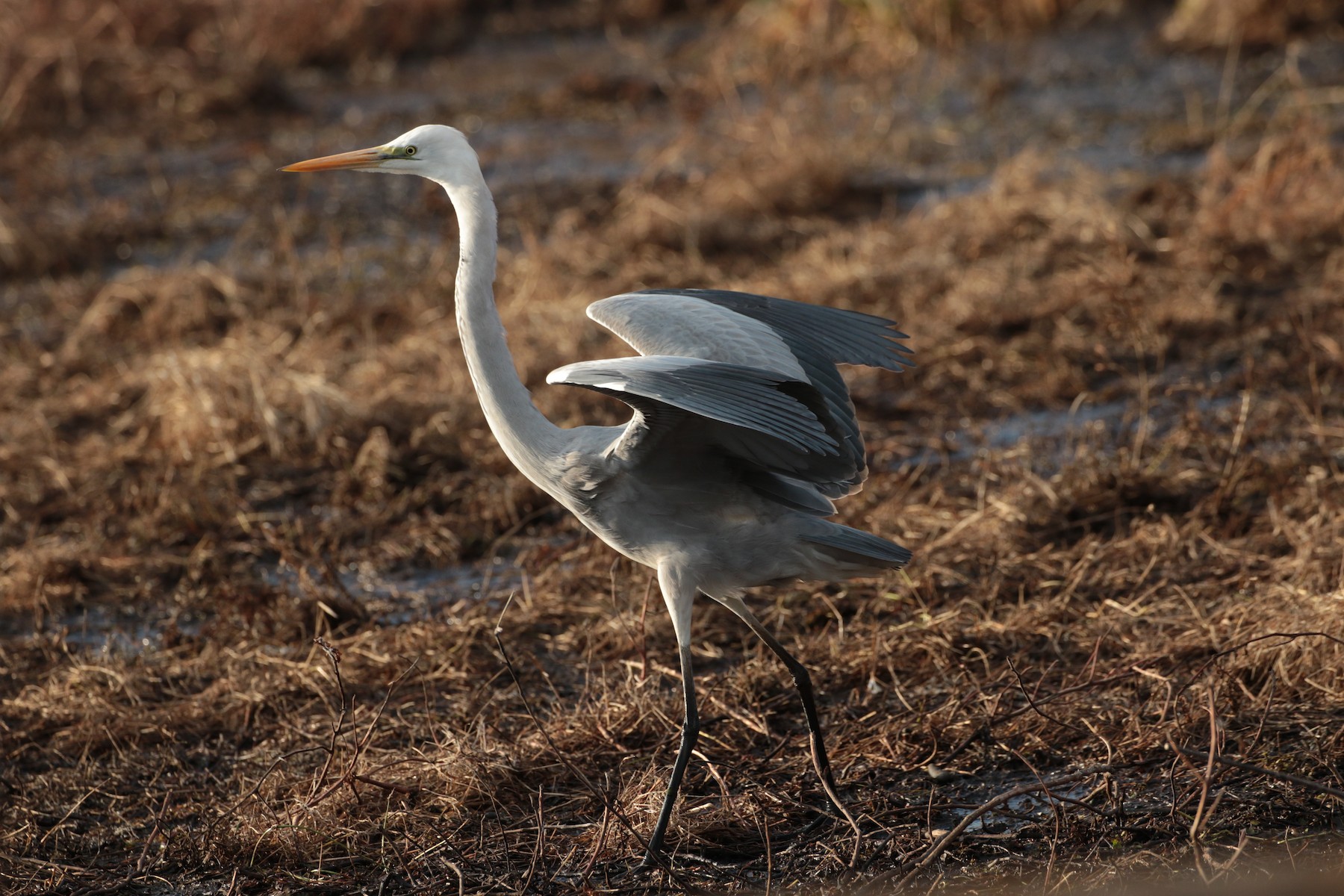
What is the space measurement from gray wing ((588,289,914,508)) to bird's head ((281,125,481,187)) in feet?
1.60

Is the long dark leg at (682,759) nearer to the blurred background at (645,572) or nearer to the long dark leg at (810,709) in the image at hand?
the blurred background at (645,572)

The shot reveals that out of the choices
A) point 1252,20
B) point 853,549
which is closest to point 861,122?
point 1252,20

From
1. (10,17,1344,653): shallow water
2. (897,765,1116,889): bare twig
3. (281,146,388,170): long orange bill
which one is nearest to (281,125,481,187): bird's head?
(281,146,388,170): long orange bill

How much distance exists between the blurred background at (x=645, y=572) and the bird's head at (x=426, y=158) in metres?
1.27

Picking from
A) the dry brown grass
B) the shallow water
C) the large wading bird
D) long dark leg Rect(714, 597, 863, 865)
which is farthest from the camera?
the dry brown grass

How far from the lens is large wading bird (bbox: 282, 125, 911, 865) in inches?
140

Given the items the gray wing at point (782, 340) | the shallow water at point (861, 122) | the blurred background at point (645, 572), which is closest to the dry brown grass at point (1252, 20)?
the blurred background at point (645, 572)

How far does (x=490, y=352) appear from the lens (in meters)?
3.56

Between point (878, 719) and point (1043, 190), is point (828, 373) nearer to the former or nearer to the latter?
point (878, 719)

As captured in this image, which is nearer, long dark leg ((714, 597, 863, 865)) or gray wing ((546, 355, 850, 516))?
gray wing ((546, 355, 850, 516))

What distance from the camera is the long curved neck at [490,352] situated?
3564 mm

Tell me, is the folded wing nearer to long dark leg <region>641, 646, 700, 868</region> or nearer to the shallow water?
long dark leg <region>641, 646, 700, 868</region>

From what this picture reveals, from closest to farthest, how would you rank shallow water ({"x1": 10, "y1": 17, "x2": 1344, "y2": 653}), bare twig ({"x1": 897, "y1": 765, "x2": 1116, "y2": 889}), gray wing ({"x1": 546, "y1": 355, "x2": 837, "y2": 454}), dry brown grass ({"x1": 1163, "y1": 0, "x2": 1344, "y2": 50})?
gray wing ({"x1": 546, "y1": 355, "x2": 837, "y2": 454}), bare twig ({"x1": 897, "y1": 765, "x2": 1116, "y2": 889}), shallow water ({"x1": 10, "y1": 17, "x2": 1344, "y2": 653}), dry brown grass ({"x1": 1163, "y1": 0, "x2": 1344, "y2": 50})

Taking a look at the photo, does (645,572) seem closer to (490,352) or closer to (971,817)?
(490,352)
